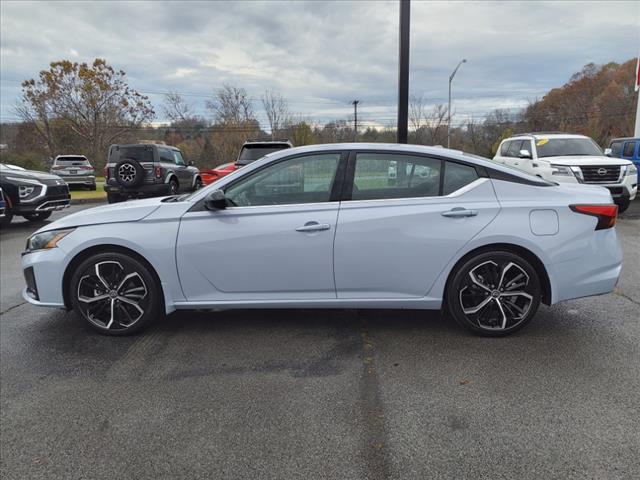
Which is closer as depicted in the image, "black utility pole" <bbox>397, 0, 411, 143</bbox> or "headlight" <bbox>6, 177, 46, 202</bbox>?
"black utility pole" <bbox>397, 0, 411, 143</bbox>

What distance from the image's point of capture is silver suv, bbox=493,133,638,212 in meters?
10.5

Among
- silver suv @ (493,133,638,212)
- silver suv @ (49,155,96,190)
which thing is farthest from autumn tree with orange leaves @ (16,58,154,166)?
silver suv @ (493,133,638,212)

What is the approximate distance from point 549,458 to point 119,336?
3297 mm

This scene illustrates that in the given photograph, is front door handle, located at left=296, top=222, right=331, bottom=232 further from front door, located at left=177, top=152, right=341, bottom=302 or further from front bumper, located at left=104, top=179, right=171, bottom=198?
front bumper, located at left=104, top=179, right=171, bottom=198

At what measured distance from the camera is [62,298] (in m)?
3.88

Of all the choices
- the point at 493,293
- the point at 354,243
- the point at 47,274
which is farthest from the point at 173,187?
the point at 493,293

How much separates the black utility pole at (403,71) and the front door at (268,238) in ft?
12.4

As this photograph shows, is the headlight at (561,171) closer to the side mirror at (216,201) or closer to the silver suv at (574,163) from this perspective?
the silver suv at (574,163)

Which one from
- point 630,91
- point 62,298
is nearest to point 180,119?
point 62,298

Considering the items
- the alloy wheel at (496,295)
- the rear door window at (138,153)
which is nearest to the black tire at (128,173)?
the rear door window at (138,153)

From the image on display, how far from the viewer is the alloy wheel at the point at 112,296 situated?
12.5 ft

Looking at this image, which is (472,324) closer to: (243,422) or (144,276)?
(243,422)

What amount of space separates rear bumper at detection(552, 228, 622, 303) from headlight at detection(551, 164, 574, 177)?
7461 mm

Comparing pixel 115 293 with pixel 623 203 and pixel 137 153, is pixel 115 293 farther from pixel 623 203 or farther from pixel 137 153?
pixel 623 203
